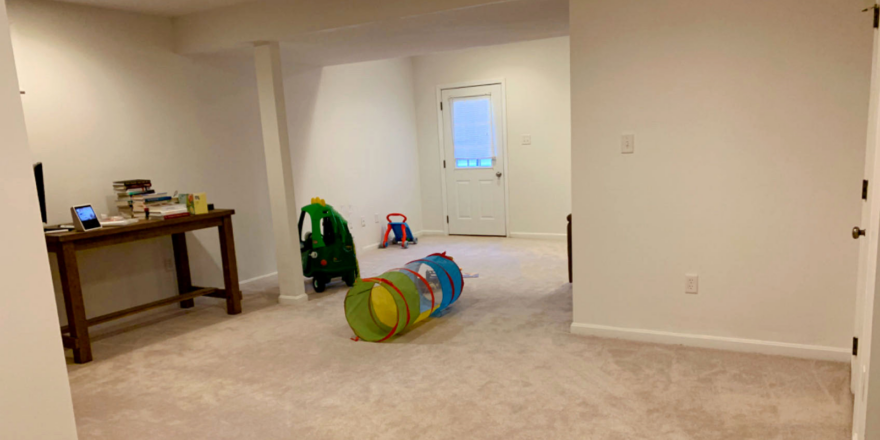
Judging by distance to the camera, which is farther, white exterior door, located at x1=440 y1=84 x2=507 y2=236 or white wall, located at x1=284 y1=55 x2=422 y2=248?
white exterior door, located at x1=440 y1=84 x2=507 y2=236

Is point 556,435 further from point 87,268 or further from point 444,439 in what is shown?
point 87,268

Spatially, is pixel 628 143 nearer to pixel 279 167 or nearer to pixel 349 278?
pixel 279 167

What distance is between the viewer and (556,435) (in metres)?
2.23

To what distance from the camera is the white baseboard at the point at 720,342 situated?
280 cm

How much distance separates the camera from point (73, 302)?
3299 mm

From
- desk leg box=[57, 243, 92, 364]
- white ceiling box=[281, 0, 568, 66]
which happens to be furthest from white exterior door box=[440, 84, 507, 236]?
desk leg box=[57, 243, 92, 364]

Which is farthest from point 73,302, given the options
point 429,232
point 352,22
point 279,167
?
point 429,232

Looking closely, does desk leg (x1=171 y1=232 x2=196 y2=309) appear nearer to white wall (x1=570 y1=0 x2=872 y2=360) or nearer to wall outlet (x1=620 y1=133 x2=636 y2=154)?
white wall (x1=570 y1=0 x2=872 y2=360)

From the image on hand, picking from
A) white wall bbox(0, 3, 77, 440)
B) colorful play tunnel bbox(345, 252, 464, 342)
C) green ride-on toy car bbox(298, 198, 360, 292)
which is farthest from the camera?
green ride-on toy car bbox(298, 198, 360, 292)

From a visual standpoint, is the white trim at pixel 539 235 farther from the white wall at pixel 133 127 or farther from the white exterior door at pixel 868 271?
the white exterior door at pixel 868 271

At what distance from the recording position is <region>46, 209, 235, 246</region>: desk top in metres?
3.26

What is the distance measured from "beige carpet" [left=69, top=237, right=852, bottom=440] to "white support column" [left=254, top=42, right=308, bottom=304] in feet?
1.75

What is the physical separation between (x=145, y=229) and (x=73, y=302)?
62cm

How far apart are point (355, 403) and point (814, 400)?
2112 millimetres
